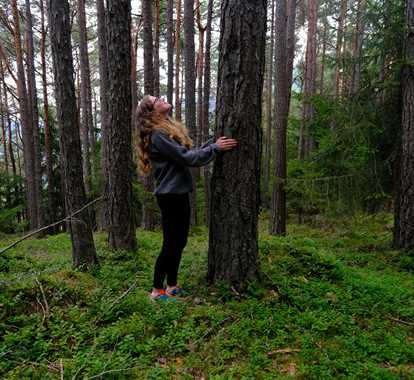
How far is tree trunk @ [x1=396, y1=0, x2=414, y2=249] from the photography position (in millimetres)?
5781

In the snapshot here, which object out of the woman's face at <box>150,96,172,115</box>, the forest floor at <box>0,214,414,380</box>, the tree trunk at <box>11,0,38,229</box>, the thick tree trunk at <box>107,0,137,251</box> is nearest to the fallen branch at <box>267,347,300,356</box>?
the forest floor at <box>0,214,414,380</box>

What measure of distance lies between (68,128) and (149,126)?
5.16 feet

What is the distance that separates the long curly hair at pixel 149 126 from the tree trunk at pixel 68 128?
140cm

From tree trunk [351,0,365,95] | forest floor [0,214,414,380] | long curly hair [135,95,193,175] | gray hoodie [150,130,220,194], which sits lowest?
forest floor [0,214,414,380]

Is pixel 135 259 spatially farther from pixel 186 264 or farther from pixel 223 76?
pixel 223 76

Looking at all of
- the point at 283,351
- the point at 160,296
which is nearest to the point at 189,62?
the point at 160,296

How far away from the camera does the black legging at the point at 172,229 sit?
3492 millimetres

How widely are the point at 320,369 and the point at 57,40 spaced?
186 inches

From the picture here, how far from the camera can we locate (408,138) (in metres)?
5.88

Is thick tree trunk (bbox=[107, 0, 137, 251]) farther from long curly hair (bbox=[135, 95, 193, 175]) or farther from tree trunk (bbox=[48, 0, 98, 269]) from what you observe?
long curly hair (bbox=[135, 95, 193, 175])

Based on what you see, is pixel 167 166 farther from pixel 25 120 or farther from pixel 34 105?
pixel 34 105

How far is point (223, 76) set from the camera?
3.45 meters

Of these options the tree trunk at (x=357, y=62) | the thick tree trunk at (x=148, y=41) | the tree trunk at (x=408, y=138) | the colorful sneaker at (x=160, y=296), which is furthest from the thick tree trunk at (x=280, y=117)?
the colorful sneaker at (x=160, y=296)

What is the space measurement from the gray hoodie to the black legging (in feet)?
0.39
